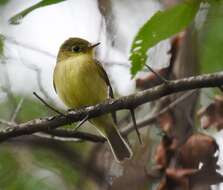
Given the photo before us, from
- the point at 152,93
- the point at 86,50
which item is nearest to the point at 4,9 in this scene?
the point at 86,50

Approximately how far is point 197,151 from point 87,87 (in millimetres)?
1498

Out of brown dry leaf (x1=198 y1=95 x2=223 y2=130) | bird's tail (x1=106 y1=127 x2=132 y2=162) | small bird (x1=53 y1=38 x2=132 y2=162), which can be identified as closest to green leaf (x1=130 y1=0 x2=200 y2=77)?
brown dry leaf (x1=198 y1=95 x2=223 y2=130)

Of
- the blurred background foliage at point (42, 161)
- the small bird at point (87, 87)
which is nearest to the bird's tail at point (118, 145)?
the small bird at point (87, 87)

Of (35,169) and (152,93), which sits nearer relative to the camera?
(152,93)

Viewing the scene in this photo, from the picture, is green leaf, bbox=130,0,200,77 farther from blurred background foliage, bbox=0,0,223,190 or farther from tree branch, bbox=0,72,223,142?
blurred background foliage, bbox=0,0,223,190

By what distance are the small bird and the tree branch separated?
54.8 inches

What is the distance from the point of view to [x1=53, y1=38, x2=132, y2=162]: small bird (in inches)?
173

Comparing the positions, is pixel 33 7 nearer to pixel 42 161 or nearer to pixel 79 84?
pixel 79 84

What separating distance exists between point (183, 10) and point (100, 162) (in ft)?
10.3

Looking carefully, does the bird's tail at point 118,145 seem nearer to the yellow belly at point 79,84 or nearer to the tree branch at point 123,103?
the yellow belly at point 79,84

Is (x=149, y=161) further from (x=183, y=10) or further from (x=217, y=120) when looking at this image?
(x=183, y=10)

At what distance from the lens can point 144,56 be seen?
1.72 meters

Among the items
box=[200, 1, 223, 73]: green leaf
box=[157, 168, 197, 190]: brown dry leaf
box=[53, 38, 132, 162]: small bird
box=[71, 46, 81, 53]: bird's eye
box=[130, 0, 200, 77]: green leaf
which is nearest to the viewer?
box=[130, 0, 200, 77]: green leaf

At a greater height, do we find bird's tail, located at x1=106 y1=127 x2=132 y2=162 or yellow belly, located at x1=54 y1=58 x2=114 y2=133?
yellow belly, located at x1=54 y1=58 x2=114 y2=133
